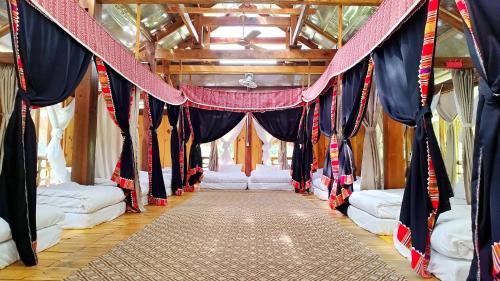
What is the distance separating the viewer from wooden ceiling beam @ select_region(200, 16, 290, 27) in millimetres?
7070

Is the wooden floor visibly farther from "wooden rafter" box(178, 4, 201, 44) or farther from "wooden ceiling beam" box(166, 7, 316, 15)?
"wooden ceiling beam" box(166, 7, 316, 15)

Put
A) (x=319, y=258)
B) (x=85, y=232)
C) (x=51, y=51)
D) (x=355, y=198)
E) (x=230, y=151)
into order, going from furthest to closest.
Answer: (x=230, y=151), (x=355, y=198), (x=85, y=232), (x=51, y=51), (x=319, y=258)

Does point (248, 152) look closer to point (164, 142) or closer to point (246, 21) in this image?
point (164, 142)

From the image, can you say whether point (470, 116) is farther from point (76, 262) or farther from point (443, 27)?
point (76, 262)

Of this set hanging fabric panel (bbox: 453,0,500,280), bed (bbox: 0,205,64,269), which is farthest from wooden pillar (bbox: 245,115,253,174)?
hanging fabric panel (bbox: 453,0,500,280)

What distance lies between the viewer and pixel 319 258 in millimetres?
2344

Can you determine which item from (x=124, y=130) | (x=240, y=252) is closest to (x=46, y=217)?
(x=240, y=252)

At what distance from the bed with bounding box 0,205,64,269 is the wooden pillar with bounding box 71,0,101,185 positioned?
1.36 m

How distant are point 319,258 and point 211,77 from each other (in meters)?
7.37

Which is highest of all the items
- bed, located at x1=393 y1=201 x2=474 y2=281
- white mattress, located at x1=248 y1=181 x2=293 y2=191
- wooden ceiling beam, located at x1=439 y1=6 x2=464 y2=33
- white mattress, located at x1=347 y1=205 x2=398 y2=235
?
wooden ceiling beam, located at x1=439 y1=6 x2=464 y2=33

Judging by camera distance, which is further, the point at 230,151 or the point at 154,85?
the point at 230,151

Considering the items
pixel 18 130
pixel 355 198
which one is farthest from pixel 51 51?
pixel 355 198

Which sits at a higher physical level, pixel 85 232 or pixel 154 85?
pixel 154 85

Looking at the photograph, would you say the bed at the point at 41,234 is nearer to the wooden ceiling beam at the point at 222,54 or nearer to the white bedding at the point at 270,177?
the wooden ceiling beam at the point at 222,54
